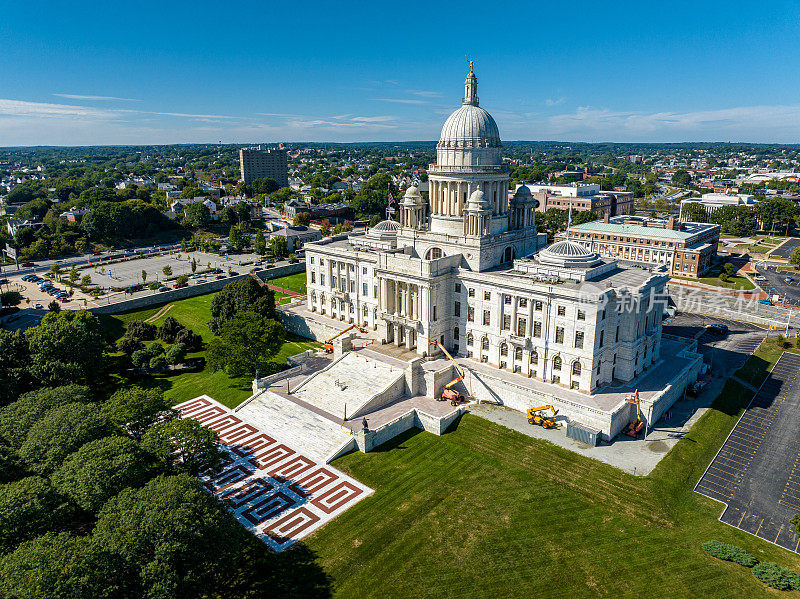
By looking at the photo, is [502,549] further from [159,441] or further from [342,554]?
[159,441]

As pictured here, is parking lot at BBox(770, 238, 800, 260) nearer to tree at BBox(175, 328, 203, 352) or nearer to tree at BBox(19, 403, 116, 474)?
tree at BBox(175, 328, 203, 352)

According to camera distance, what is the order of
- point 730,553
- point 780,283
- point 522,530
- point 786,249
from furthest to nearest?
point 786,249 < point 780,283 < point 522,530 < point 730,553

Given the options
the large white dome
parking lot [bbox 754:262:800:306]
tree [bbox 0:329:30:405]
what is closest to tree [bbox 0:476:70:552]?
tree [bbox 0:329:30:405]

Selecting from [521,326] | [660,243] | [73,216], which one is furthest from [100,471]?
[73,216]

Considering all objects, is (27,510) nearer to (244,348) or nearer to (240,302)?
(244,348)

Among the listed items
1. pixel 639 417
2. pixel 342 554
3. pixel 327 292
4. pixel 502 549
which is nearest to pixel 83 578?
pixel 342 554

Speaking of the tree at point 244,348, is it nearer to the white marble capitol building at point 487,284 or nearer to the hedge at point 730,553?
the white marble capitol building at point 487,284
